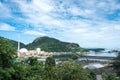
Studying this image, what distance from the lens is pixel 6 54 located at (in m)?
10.6

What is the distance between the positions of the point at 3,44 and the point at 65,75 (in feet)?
43.0

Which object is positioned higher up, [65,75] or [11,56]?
[11,56]

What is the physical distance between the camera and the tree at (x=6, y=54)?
10.5m

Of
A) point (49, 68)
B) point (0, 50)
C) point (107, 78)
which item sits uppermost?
point (0, 50)

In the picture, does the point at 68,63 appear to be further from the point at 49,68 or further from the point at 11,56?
the point at 11,56

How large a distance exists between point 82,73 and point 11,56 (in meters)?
13.4

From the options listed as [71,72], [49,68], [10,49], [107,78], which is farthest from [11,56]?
[107,78]

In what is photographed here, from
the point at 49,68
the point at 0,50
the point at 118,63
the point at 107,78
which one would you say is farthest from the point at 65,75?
the point at 118,63

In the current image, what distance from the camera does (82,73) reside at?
23.2m

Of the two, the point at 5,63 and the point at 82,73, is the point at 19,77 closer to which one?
the point at 5,63

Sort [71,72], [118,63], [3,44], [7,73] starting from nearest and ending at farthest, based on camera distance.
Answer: [7,73] → [3,44] → [71,72] → [118,63]

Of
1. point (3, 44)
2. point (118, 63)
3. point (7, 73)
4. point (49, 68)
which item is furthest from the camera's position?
point (118, 63)

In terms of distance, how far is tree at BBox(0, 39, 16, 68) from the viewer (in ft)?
34.3

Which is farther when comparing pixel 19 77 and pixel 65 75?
pixel 65 75
